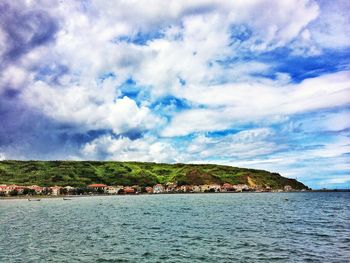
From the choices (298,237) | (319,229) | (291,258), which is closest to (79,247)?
(291,258)

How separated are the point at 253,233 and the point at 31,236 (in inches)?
1414

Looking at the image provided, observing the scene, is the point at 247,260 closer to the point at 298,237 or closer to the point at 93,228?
the point at 298,237

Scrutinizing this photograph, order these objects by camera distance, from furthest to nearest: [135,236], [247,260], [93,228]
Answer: [93,228], [135,236], [247,260]

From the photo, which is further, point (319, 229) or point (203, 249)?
point (319, 229)

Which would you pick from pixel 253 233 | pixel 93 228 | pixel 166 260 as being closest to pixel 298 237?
pixel 253 233

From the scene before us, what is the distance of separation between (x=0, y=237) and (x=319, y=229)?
175ft

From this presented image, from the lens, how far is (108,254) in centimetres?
4231

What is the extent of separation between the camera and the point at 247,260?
124ft

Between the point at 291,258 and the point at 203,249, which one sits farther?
the point at 203,249

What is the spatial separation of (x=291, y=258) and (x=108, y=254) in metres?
20.9

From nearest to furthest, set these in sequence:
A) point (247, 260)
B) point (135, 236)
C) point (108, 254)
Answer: point (247, 260), point (108, 254), point (135, 236)

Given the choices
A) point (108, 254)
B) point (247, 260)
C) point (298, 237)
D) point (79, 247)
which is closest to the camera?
point (247, 260)

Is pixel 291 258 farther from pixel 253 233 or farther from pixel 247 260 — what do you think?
pixel 253 233

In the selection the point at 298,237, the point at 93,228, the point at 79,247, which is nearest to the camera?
the point at 79,247
